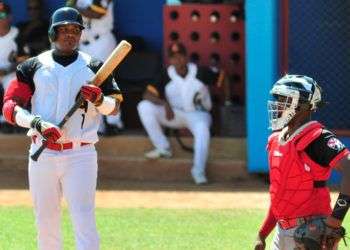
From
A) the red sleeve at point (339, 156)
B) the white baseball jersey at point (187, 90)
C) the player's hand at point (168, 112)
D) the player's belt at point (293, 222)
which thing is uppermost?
the red sleeve at point (339, 156)

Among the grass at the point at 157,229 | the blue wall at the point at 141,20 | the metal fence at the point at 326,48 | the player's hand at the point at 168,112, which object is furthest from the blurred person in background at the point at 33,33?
the metal fence at the point at 326,48

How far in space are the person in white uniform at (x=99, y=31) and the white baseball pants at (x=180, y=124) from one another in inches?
24.4

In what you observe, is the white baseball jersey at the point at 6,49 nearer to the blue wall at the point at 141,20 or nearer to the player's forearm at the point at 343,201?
the blue wall at the point at 141,20

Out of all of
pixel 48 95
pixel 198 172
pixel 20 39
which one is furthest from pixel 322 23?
pixel 48 95

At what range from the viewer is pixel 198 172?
34.1 ft

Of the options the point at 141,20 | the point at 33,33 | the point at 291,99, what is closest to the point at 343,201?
the point at 291,99

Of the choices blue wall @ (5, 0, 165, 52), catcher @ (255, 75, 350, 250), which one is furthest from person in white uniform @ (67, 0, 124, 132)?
catcher @ (255, 75, 350, 250)

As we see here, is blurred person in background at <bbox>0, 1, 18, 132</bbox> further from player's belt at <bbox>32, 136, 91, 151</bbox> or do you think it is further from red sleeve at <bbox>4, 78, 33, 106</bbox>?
player's belt at <bbox>32, 136, 91, 151</bbox>

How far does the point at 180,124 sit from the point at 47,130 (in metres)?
5.28

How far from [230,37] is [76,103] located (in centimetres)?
572

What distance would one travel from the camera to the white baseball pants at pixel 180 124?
34.2 feet

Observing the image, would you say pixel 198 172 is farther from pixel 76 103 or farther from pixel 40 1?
pixel 76 103

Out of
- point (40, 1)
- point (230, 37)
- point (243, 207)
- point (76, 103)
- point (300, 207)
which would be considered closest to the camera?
point (300, 207)

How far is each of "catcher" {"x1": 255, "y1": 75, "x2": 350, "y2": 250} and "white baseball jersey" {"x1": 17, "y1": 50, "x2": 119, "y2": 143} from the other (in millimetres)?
1484
